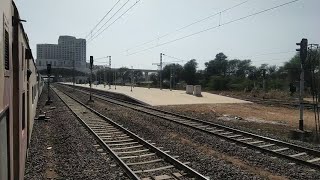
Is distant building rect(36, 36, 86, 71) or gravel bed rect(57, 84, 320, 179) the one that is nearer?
gravel bed rect(57, 84, 320, 179)

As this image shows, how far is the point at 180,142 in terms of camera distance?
13.5 m

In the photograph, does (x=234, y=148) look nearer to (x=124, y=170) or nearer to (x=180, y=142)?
(x=180, y=142)

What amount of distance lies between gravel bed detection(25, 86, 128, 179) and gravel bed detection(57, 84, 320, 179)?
2.24 metres

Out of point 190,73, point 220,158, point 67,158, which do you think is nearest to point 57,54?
→ point 190,73

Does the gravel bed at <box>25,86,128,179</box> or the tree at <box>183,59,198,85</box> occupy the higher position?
the tree at <box>183,59,198,85</box>

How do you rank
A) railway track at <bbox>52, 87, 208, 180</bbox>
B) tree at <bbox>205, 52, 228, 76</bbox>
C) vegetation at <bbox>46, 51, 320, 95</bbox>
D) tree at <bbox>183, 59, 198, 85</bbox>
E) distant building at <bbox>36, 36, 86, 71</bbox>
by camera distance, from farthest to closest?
tree at <bbox>205, 52, 228, 76</bbox> < distant building at <bbox>36, 36, 86, 71</bbox> < tree at <bbox>183, 59, 198, 85</bbox> < vegetation at <bbox>46, 51, 320, 95</bbox> < railway track at <bbox>52, 87, 208, 180</bbox>

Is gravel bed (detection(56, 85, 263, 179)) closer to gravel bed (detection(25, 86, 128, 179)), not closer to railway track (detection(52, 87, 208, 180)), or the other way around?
railway track (detection(52, 87, 208, 180))

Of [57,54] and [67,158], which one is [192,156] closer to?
[67,158]

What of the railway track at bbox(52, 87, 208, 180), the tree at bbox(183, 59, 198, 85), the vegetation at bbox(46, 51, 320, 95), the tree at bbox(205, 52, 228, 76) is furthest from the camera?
the tree at bbox(205, 52, 228, 76)

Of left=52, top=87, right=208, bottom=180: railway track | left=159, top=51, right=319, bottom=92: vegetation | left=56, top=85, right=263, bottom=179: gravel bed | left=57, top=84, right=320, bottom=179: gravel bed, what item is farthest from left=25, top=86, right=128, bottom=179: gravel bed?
left=159, top=51, right=319, bottom=92: vegetation

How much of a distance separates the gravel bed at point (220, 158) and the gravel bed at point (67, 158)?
2236 millimetres

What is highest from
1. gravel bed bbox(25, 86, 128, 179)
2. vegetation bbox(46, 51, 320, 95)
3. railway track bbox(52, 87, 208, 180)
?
vegetation bbox(46, 51, 320, 95)

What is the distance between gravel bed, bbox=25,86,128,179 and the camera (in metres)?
9.11

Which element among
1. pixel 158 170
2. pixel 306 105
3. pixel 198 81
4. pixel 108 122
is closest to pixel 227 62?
pixel 198 81
